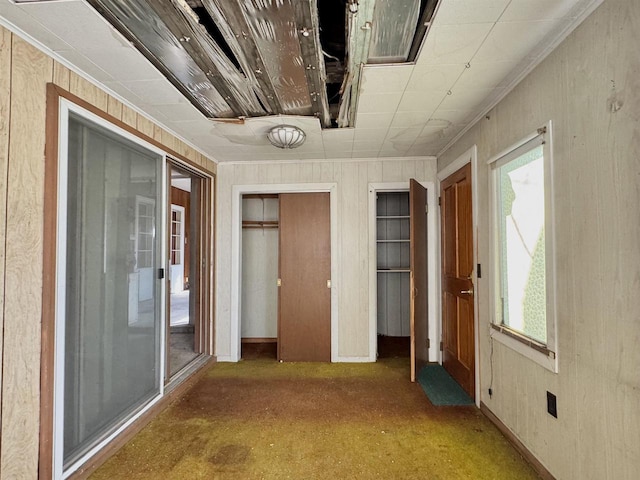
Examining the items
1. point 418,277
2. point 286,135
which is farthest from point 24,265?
point 418,277

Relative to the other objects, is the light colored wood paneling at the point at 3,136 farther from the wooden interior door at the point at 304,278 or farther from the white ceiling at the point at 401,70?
the wooden interior door at the point at 304,278

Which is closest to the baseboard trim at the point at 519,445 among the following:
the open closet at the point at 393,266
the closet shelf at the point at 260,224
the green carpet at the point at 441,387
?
the green carpet at the point at 441,387

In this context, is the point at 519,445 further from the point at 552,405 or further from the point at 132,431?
the point at 132,431

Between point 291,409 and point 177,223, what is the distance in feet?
19.5

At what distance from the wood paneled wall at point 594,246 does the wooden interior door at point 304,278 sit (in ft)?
7.28

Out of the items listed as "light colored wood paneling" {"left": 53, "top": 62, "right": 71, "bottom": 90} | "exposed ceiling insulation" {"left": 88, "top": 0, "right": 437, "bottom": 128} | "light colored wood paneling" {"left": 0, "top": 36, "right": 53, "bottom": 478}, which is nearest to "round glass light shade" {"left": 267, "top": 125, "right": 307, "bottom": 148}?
"exposed ceiling insulation" {"left": 88, "top": 0, "right": 437, "bottom": 128}

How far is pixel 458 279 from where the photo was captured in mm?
3014

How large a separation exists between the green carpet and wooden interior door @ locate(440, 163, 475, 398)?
2.3 inches

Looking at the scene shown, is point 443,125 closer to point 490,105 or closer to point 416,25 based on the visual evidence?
point 490,105

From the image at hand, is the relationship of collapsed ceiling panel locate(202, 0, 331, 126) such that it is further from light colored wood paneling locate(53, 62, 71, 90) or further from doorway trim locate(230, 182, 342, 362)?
doorway trim locate(230, 182, 342, 362)

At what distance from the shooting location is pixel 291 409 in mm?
2576

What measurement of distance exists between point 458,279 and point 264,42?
2589 millimetres

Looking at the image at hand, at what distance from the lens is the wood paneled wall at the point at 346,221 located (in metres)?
3.64

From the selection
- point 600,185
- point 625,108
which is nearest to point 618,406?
point 600,185
